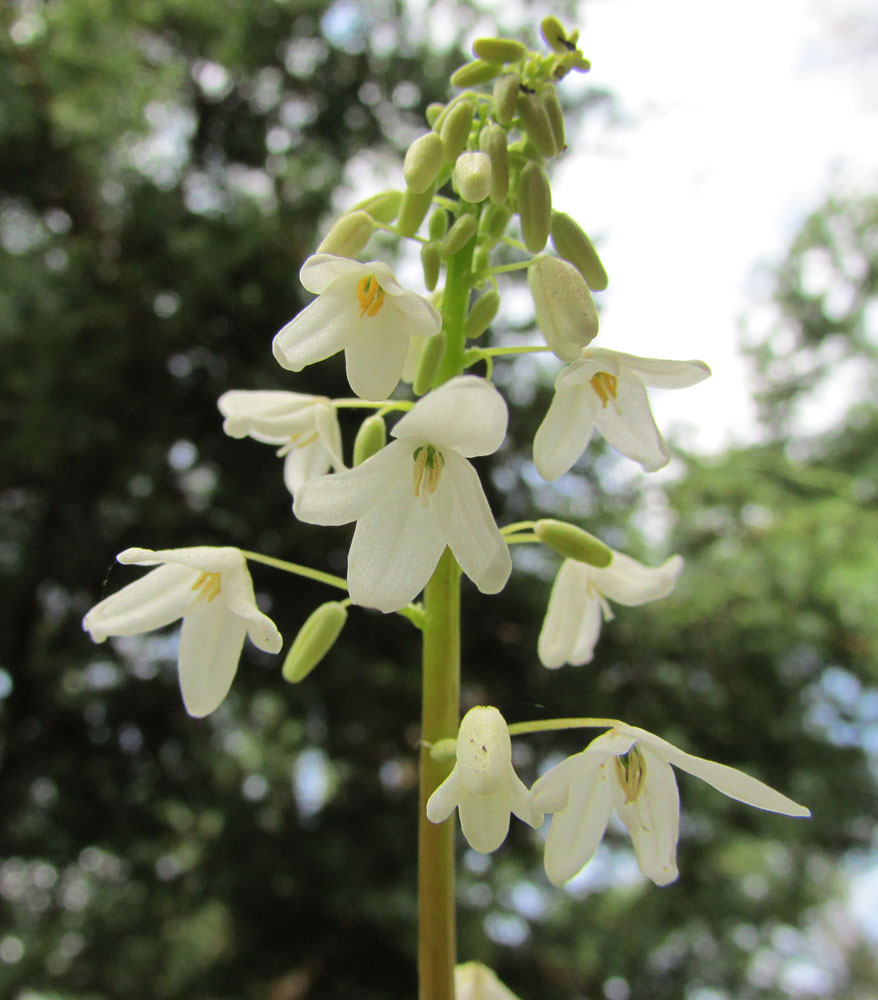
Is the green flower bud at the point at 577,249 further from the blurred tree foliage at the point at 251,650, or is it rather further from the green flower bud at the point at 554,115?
the blurred tree foliage at the point at 251,650

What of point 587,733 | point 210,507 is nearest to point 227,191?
point 210,507

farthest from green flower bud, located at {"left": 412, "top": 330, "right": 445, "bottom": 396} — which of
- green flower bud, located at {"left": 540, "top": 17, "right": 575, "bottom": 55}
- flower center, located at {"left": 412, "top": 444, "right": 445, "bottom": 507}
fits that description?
green flower bud, located at {"left": 540, "top": 17, "right": 575, "bottom": 55}

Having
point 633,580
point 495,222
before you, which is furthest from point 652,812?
point 495,222

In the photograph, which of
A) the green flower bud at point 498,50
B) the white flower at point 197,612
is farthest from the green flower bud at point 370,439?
the green flower bud at point 498,50

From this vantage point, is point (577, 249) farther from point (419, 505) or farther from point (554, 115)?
point (419, 505)

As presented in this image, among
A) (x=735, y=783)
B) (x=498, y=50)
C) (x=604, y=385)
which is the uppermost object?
(x=498, y=50)

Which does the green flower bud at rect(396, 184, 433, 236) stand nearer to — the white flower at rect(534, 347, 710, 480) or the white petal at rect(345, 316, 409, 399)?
the white petal at rect(345, 316, 409, 399)
